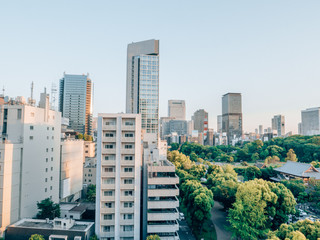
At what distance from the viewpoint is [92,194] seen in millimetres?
48188

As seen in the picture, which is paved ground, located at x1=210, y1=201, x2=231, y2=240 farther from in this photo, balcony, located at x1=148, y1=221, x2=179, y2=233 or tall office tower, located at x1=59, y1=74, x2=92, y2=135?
tall office tower, located at x1=59, y1=74, x2=92, y2=135

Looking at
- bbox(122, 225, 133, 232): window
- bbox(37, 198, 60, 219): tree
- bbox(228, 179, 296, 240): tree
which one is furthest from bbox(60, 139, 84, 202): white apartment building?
bbox(228, 179, 296, 240): tree

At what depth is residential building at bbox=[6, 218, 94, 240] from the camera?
28.3 metres

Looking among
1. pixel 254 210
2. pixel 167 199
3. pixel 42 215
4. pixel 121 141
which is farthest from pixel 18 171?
pixel 254 210

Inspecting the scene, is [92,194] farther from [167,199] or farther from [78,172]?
[167,199]

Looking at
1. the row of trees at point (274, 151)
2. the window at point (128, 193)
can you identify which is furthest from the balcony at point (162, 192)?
the row of trees at point (274, 151)

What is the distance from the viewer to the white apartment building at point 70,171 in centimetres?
4559

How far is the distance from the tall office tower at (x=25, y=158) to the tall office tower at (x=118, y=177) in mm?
13740

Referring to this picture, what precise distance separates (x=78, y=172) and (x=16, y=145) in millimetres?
21261

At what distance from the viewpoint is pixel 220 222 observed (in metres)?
40.1

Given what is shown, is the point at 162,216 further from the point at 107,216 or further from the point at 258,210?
the point at 258,210

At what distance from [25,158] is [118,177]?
56.4 feet

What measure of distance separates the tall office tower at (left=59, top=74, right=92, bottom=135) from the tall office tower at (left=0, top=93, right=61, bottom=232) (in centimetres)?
8540

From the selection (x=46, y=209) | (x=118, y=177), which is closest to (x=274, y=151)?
(x=118, y=177)
